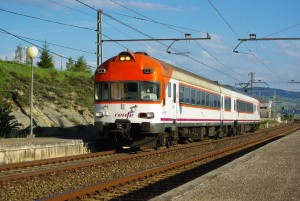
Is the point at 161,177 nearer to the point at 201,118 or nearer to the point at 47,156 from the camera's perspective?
the point at 47,156

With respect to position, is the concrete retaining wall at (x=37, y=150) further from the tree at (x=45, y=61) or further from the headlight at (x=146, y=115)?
the tree at (x=45, y=61)

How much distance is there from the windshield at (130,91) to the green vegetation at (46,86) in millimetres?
13719

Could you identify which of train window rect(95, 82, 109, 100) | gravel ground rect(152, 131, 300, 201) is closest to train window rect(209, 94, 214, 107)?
train window rect(95, 82, 109, 100)

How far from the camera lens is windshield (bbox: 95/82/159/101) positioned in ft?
56.6

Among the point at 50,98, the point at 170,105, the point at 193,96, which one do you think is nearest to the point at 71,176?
the point at 170,105

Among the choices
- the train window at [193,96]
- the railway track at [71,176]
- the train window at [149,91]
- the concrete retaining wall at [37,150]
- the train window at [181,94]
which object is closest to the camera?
the railway track at [71,176]

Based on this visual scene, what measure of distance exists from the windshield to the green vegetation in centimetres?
1372

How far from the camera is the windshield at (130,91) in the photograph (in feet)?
56.6

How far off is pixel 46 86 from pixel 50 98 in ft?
9.42

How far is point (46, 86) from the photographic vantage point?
36594 millimetres

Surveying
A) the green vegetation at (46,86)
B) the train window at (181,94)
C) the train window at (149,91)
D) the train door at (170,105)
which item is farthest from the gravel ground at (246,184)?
the green vegetation at (46,86)

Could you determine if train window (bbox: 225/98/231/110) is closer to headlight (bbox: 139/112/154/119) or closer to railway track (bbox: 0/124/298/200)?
headlight (bbox: 139/112/154/119)

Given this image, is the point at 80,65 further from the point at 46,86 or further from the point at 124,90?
the point at 124,90

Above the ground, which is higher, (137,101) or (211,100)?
(211,100)
